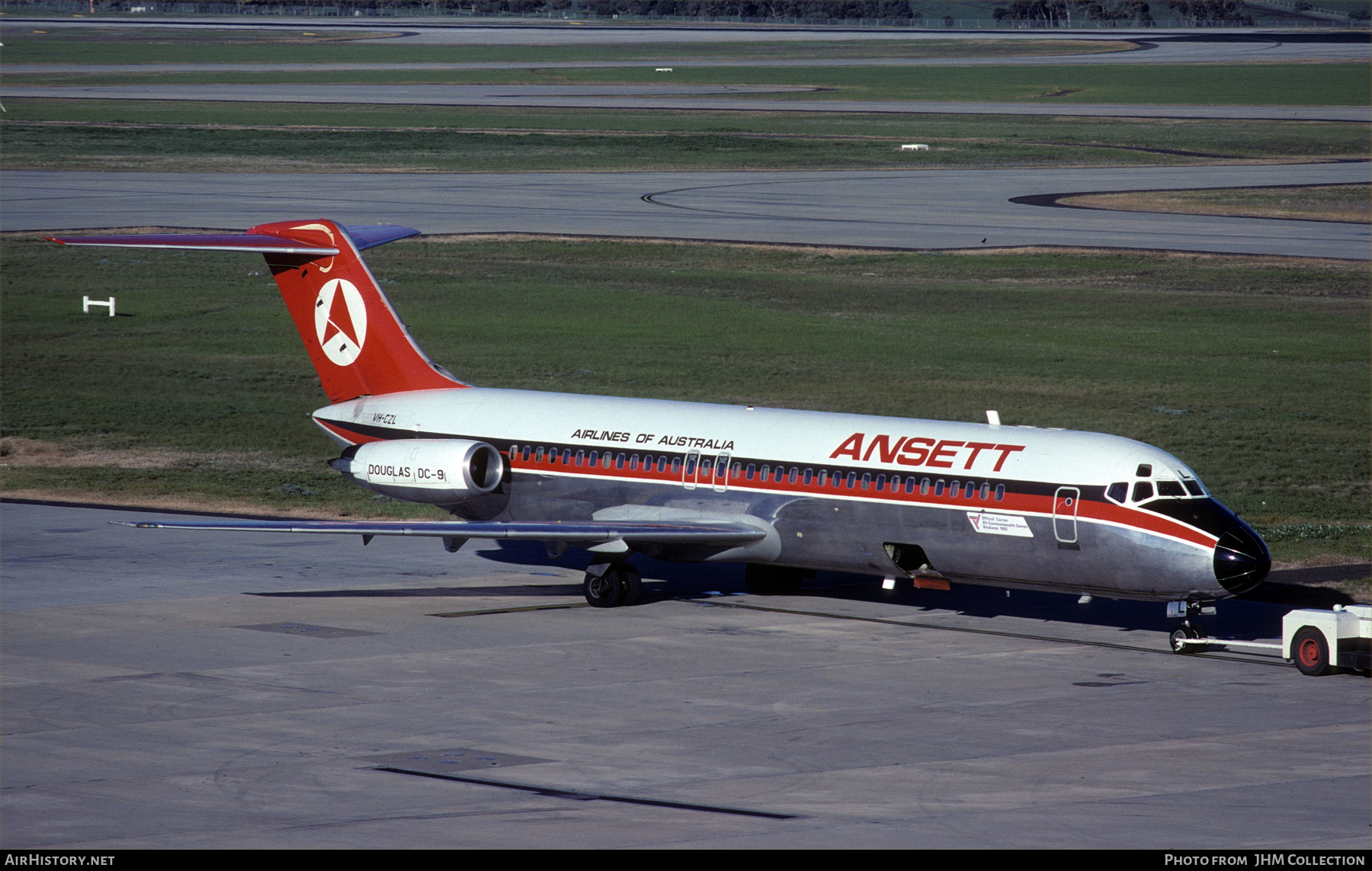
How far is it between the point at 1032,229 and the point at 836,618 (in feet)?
180

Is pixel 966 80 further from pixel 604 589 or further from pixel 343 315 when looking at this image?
pixel 604 589

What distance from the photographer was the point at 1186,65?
19488 cm

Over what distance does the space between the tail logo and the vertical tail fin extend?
0.05 ft

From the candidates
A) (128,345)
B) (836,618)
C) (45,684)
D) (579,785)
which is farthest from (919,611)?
(128,345)

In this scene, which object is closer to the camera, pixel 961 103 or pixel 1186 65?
pixel 961 103

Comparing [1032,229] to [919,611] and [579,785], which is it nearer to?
[919,611]

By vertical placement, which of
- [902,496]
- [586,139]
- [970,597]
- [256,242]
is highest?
[256,242]

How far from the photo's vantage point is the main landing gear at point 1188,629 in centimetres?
2783

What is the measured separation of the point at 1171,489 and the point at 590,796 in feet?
38.9

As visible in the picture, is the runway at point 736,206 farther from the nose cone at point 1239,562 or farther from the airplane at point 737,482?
the nose cone at point 1239,562

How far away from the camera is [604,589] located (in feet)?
102

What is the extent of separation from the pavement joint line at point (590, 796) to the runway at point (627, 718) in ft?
0.20

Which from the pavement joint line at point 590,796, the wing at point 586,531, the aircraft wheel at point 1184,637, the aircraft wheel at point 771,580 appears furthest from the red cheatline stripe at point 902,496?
the pavement joint line at point 590,796

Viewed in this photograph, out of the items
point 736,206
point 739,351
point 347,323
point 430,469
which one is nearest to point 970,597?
point 430,469
